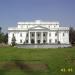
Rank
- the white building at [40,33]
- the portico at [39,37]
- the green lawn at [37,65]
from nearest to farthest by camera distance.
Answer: the green lawn at [37,65]
the white building at [40,33]
the portico at [39,37]

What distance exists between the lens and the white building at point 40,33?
109000mm

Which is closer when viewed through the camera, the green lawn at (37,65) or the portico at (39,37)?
the green lawn at (37,65)

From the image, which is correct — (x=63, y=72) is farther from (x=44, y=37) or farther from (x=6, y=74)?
(x=44, y=37)

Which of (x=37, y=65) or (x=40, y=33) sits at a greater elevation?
(x=40, y=33)

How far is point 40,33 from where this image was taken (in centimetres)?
10950

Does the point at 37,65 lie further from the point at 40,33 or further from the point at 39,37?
the point at 39,37

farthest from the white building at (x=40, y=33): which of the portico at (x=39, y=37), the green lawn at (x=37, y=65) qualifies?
the green lawn at (x=37, y=65)

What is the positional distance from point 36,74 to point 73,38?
98.6m

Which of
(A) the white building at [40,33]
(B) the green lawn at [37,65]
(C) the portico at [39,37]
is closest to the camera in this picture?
(B) the green lawn at [37,65]

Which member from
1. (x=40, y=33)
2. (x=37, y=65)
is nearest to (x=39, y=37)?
(x=40, y=33)

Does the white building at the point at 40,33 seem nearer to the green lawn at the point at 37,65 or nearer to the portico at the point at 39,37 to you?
the portico at the point at 39,37

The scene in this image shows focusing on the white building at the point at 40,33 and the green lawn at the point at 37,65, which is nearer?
the green lawn at the point at 37,65

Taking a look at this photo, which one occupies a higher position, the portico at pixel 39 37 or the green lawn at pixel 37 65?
the portico at pixel 39 37

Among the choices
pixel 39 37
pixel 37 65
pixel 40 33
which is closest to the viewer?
pixel 37 65
